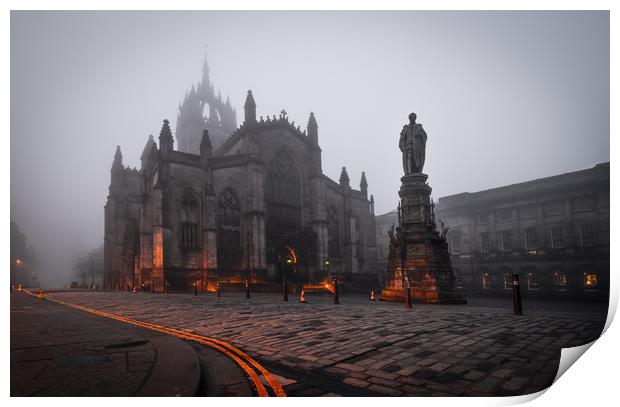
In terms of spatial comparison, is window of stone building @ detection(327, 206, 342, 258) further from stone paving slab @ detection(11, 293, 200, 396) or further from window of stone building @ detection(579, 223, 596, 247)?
stone paving slab @ detection(11, 293, 200, 396)

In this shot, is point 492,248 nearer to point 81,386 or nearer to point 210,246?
point 210,246

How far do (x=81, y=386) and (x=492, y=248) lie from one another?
37.6m

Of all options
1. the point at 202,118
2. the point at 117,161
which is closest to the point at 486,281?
the point at 117,161

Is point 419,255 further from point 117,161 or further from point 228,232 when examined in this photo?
point 117,161

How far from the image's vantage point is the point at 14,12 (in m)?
4.73

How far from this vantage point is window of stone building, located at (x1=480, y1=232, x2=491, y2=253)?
Result: 117 ft

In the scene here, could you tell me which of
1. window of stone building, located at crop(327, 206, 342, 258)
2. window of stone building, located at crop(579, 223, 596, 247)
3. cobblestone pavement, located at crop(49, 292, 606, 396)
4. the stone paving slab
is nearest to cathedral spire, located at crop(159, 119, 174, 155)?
window of stone building, located at crop(327, 206, 342, 258)

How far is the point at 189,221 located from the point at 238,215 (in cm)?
394

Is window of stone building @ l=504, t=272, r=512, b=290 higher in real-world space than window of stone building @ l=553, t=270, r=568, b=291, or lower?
lower

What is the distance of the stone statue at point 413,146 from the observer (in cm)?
1245

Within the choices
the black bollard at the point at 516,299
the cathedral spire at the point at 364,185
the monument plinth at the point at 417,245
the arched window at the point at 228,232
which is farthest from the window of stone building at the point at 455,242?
the black bollard at the point at 516,299

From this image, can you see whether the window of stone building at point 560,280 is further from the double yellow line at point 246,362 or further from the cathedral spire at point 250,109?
the double yellow line at point 246,362

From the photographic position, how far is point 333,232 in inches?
1404
